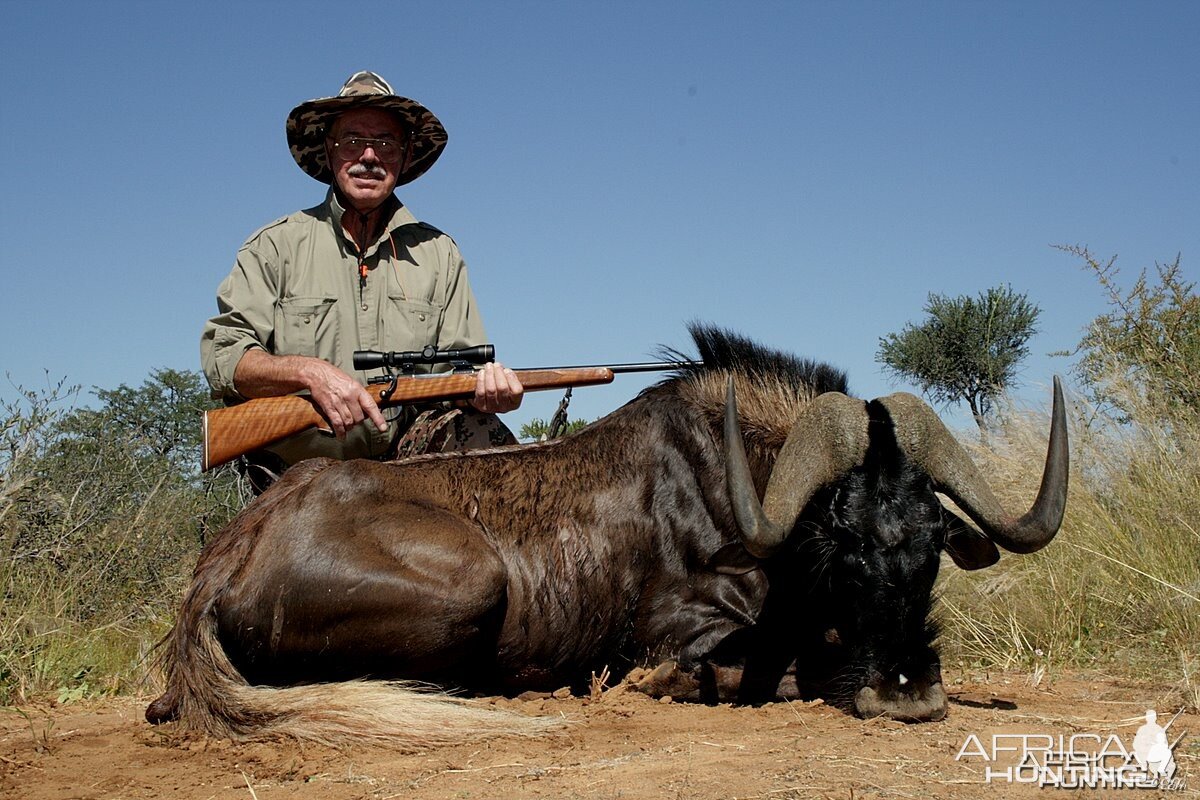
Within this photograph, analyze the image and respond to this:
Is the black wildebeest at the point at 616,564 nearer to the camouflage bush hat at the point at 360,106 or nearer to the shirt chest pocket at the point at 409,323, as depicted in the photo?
the shirt chest pocket at the point at 409,323

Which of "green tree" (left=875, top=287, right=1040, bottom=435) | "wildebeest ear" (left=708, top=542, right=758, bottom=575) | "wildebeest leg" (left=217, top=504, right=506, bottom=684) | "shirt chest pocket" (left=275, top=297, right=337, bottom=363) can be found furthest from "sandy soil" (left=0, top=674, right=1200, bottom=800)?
"green tree" (left=875, top=287, right=1040, bottom=435)

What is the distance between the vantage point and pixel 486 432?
6.64 m

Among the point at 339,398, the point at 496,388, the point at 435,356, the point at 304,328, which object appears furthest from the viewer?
the point at 304,328

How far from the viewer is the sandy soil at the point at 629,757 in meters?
3.37

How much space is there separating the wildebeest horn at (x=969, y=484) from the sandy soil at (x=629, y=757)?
2.38 feet

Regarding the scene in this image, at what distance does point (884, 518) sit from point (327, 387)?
8.99ft

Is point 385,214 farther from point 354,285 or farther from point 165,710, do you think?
point 165,710

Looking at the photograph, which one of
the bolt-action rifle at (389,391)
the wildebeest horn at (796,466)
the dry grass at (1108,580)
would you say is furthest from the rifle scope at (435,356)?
the dry grass at (1108,580)

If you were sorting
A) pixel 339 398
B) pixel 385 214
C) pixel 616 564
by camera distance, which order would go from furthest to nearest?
pixel 385 214, pixel 339 398, pixel 616 564

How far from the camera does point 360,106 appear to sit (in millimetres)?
6426

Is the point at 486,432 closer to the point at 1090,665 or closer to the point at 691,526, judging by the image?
the point at 691,526

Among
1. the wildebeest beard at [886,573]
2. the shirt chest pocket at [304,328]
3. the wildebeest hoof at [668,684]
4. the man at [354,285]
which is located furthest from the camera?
the shirt chest pocket at [304,328]

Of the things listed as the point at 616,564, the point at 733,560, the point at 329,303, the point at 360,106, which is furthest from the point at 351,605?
the point at 360,106

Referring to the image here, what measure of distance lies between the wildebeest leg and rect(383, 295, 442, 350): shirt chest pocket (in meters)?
1.89
